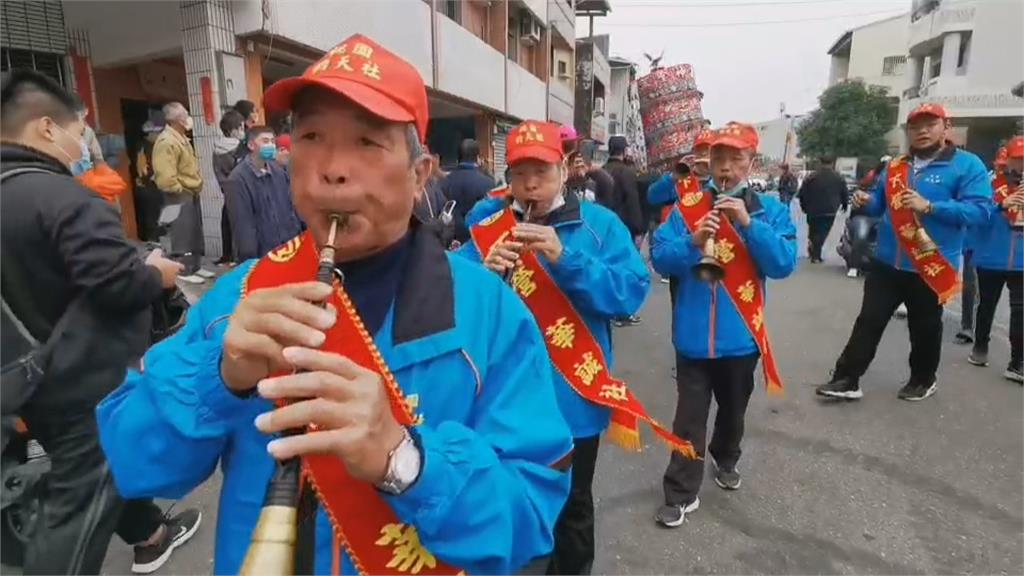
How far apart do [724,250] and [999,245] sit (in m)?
3.89

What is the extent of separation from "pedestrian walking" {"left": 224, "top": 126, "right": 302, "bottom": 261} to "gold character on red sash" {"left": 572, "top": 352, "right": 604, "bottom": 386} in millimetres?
2795

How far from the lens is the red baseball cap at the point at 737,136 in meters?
3.19

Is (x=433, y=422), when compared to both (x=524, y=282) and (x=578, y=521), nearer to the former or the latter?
(x=524, y=282)

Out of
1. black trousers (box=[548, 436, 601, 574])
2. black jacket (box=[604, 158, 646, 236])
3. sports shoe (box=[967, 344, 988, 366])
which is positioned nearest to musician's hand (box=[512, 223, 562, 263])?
black trousers (box=[548, 436, 601, 574])

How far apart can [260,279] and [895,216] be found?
4887mm

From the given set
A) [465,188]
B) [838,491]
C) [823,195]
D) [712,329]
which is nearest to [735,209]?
[712,329]

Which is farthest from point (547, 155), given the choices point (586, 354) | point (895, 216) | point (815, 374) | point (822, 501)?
point (815, 374)

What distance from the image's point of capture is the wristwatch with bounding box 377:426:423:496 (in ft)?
3.04

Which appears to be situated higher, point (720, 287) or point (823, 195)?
point (823, 195)

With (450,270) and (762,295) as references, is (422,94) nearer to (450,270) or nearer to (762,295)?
(450,270)

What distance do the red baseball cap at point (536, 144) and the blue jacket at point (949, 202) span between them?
11.2ft

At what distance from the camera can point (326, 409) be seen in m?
0.82

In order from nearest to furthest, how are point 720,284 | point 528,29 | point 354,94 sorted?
point 354,94, point 720,284, point 528,29

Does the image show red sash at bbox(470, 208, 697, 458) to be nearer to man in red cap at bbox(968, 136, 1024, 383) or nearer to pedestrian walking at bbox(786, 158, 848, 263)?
man in red cap at bbox(968, 136, 1024, 383)
